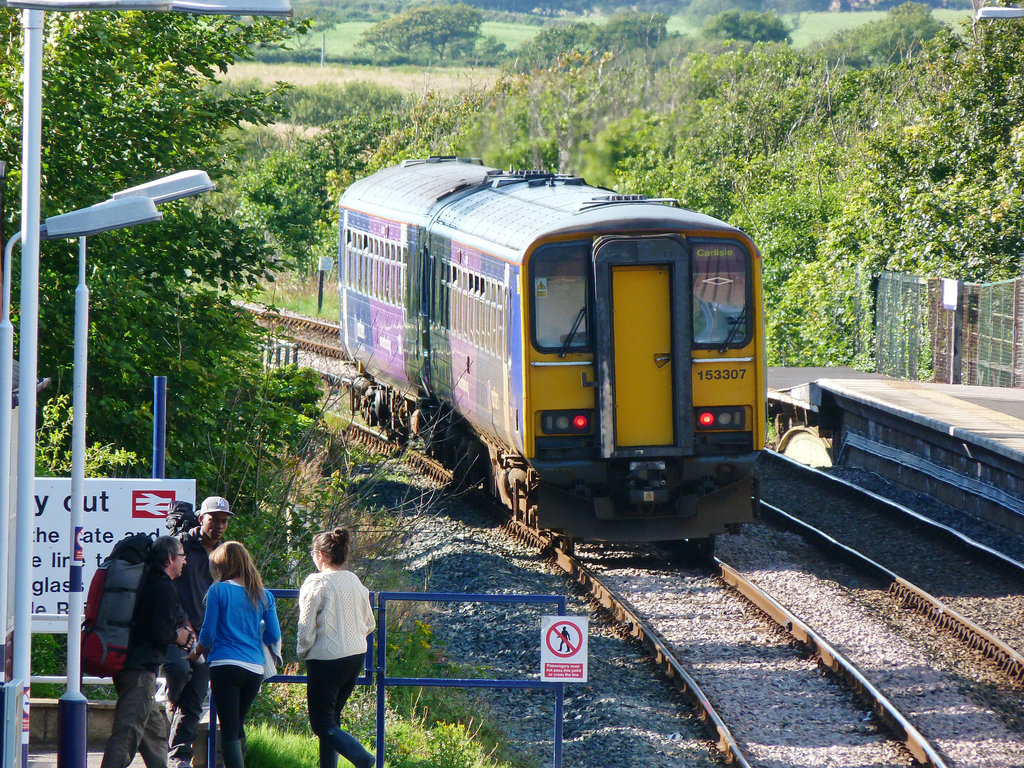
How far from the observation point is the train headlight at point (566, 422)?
1280 cm

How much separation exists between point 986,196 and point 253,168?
26733mm

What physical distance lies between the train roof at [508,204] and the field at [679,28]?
77476mm

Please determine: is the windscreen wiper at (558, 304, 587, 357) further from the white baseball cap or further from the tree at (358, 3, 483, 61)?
the tree at (358, 3, 483, 61)

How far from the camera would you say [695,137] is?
3966cm

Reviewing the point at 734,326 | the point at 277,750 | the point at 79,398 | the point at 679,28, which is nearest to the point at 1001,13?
the point at 734,326

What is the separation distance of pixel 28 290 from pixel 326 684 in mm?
2724

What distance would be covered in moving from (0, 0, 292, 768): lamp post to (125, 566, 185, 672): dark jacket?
0.56 metres

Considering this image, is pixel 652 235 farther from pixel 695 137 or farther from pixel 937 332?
pixel 695 137

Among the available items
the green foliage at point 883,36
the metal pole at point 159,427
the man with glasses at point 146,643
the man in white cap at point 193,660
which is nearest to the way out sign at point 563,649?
the man in white cap at point 193,660

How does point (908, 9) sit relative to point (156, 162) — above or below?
above

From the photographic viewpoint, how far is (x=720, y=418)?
1297cm

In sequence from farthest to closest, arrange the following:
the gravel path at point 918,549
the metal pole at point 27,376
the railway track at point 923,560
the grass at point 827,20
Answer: the grass at point 827,20 → the gravel path at point 918,549 → the railway track at point 923,560 → the metal pole at point 27,376

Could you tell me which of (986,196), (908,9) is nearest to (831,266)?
(986,196)

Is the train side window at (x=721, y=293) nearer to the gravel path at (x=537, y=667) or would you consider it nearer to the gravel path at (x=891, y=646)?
the gravel path at (x=891, y=646)
